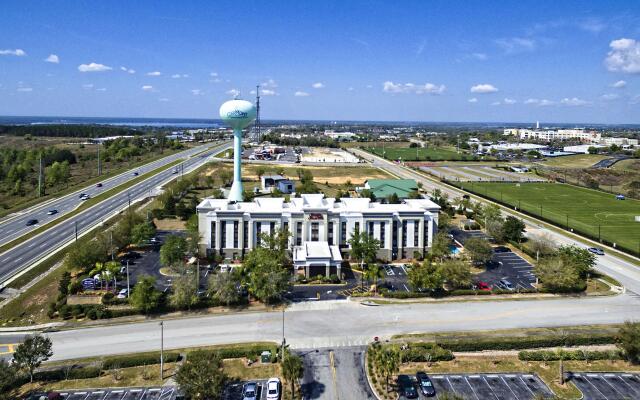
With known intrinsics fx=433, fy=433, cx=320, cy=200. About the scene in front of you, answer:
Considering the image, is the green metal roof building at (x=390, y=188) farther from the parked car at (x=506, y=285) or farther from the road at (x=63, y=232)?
the road at (x=63, y=232)

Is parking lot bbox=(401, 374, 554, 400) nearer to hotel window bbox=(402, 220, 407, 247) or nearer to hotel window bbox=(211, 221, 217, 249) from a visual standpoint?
hotel window bbox=(402, 220, 407, 247)

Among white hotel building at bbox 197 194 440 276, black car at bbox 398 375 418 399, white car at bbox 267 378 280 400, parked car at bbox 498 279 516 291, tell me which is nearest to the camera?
white car at bbox 267 378 280 400

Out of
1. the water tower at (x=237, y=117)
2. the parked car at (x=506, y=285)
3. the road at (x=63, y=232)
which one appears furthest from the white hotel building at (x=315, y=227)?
the road at (x=63, y=232)

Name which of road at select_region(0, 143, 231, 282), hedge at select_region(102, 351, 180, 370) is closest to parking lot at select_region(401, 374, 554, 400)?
hedge at select_region(102, 351, 180, 370)

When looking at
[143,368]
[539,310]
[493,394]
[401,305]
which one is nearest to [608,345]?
[539,310]

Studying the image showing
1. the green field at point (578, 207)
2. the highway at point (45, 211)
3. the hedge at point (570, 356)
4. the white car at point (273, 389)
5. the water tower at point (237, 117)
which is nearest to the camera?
the white car at point (273, 389)

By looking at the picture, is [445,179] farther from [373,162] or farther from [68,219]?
[68,219]
